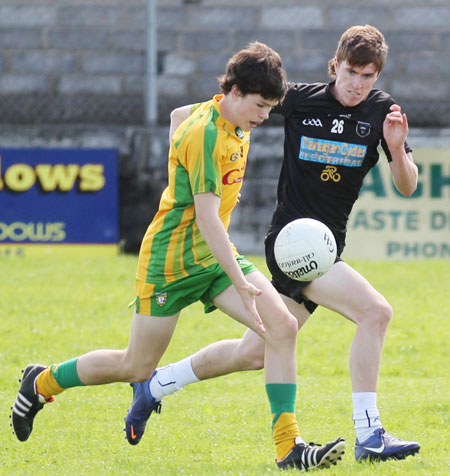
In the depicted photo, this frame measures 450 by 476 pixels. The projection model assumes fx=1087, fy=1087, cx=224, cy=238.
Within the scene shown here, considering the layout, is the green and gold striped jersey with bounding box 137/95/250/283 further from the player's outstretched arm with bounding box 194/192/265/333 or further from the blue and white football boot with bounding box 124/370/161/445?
the blue and white football boot with bounding box 124/370/161/445

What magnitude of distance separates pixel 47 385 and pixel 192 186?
145cm

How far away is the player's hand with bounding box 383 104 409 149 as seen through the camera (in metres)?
5.35

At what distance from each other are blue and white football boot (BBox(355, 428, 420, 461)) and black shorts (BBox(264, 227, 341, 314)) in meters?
0.75

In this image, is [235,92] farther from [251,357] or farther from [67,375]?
[67,375]

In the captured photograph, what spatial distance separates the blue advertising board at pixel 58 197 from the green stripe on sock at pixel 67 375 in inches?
296

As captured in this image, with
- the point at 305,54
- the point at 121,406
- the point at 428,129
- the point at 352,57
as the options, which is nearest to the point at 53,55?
the point at 305,54

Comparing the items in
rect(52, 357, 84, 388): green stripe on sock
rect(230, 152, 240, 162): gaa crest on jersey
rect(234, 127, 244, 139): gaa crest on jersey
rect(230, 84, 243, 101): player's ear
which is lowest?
rect(52, 357, 84, 388): green stripe on sock

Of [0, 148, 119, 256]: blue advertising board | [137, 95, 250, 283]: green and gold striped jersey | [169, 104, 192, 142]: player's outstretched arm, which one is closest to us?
[137, 95, 250, 283]: green and gold striped jersey

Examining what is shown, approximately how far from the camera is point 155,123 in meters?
13.3

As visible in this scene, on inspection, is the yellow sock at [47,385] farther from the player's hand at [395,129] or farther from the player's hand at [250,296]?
the player's hand at [395,129]

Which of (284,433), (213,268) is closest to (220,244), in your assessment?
(213,268)

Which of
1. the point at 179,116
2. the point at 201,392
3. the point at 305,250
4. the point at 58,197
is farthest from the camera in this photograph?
the point at 58,197

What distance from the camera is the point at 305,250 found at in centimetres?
516

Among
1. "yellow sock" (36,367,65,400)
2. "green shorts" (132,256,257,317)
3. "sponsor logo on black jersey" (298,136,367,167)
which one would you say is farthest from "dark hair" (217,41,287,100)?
"yellow sock" (36,367,65,400)
